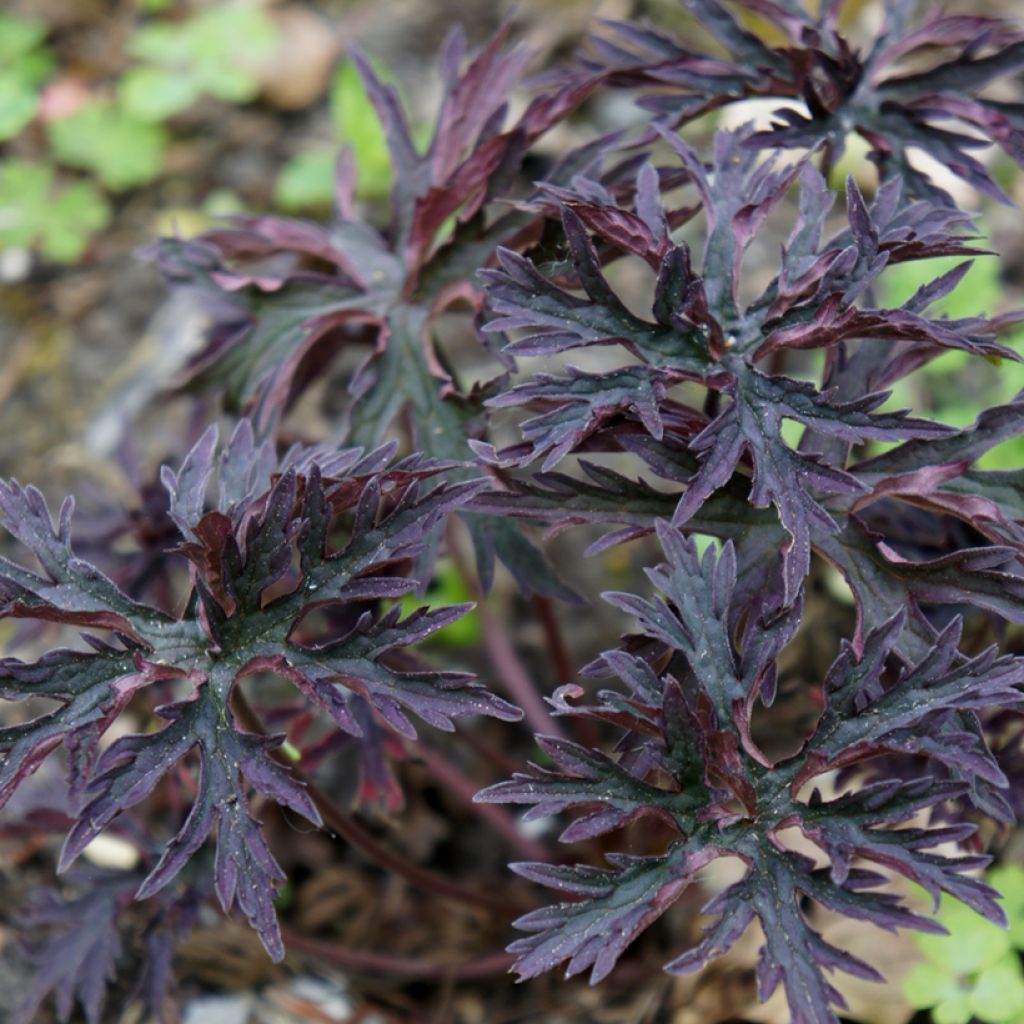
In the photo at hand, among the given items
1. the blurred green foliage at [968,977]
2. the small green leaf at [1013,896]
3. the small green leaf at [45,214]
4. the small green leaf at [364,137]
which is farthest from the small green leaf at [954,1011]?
the small green leaf at [45,214]

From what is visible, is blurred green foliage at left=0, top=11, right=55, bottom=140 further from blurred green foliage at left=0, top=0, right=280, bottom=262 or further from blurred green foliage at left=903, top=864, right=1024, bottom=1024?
blurred green foliage at left=903, top=864, right=1024, bottom=1024

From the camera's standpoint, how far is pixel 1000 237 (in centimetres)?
322

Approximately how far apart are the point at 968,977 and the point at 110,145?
326 centimetres

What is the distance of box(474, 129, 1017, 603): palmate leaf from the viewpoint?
1406 millimetres

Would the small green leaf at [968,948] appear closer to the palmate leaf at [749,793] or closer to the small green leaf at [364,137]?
the palmate leaf at [749,793]

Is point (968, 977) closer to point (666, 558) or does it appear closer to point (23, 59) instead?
point (666, 558)

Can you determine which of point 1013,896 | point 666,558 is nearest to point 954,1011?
point 1013,896

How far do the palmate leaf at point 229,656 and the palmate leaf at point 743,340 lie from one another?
21 centimetres

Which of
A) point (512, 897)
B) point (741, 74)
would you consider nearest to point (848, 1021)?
point (512, 897)

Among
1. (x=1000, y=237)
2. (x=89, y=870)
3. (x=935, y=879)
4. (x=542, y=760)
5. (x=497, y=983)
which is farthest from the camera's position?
(x=1000, y=237)

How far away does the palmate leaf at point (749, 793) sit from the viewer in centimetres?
133

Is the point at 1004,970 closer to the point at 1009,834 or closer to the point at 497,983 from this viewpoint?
the point at 1009,834

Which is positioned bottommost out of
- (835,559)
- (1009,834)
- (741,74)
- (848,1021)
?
(848,1021)

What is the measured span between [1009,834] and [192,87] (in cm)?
302
